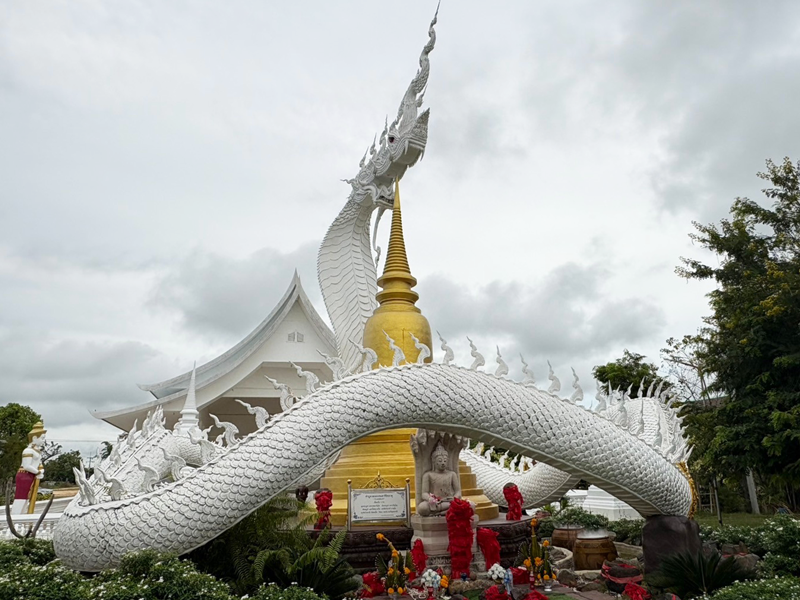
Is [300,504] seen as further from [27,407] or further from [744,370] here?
[27,407]

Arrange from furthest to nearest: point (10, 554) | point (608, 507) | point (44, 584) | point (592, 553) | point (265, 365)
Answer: point (265, 365)
point (608, 507)
point (592, 553)
point (10, 554)
point (44, 584)

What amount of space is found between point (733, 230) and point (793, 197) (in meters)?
1.54

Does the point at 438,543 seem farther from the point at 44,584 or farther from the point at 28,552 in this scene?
the point at 28,552

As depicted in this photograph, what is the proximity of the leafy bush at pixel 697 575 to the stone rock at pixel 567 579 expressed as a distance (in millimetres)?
1232

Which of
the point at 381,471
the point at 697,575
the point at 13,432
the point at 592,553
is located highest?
the point at 13,432

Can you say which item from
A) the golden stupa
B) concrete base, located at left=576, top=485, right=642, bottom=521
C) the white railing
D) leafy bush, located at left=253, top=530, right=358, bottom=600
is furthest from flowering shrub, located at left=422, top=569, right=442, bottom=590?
concrete base, located at left=576, top=485, right=642, bottom=521

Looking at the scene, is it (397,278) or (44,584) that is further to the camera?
(397,278)

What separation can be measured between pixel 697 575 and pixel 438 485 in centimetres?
301

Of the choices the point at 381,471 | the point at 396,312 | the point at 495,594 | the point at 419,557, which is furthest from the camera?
the point at 396,312

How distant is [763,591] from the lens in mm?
5066

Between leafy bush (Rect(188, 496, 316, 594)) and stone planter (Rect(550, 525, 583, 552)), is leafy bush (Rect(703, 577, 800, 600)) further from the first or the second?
stone planter (Rect(550, 525, 583, 552))

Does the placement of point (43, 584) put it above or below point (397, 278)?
below

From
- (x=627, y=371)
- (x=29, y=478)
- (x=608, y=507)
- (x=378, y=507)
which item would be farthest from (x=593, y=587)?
(x=627, y=371)

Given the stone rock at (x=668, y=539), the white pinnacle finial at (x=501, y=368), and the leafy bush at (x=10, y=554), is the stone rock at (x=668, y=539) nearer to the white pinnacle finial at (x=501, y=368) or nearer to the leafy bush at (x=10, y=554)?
the white pinnacle finial at (x=501, y=368)
